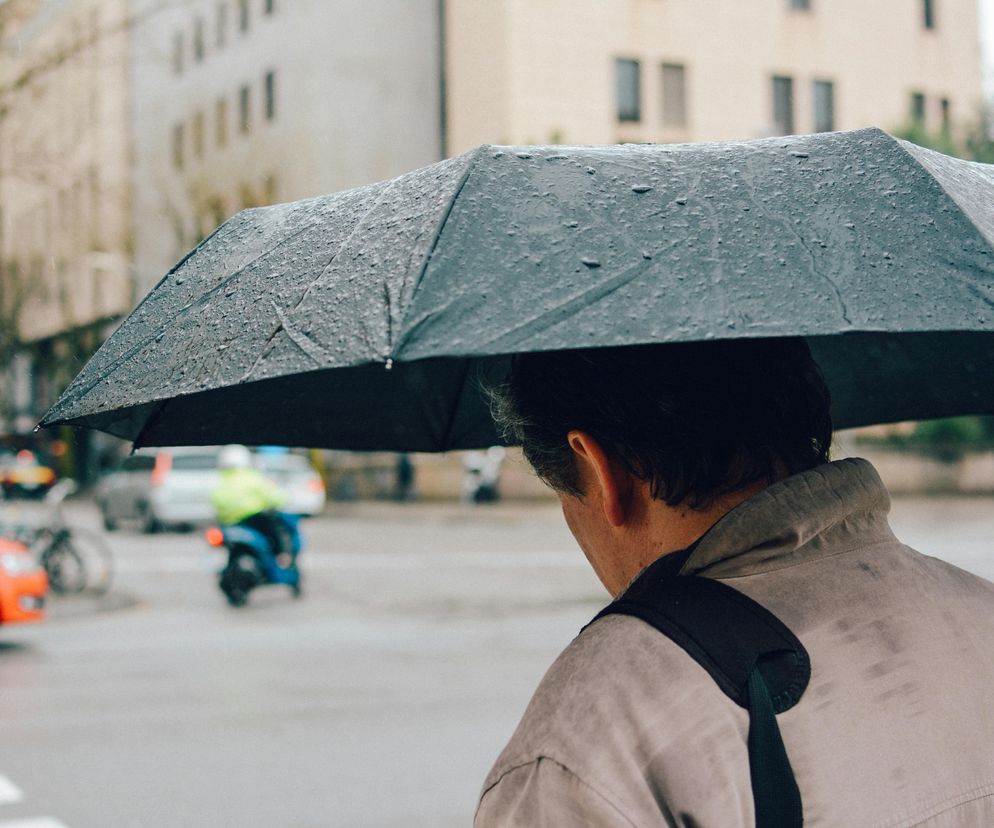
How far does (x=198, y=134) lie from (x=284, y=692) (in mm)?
35286

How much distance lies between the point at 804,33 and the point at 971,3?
6027mm

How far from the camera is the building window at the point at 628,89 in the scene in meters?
35.5

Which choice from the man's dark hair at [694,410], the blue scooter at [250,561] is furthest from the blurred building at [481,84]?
the man's dark hair at [694,410]

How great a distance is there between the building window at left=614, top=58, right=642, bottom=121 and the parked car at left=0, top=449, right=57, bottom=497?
20.3 metres

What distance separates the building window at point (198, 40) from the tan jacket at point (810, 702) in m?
42.2

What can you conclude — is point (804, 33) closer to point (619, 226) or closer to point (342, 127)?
point (342, 127)

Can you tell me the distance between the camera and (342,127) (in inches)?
1462

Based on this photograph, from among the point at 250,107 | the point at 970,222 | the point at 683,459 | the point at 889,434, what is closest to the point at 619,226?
the point at 683,459

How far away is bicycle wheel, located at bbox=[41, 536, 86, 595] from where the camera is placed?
46.2ft

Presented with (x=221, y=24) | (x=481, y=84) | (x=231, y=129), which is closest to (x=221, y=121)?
(x=231, y=129)

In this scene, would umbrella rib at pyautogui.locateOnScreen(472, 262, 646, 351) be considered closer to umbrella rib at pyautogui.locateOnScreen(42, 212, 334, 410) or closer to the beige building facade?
umbrella rib at pyautogui.locateOnScreen(42, 212, 334, 410)

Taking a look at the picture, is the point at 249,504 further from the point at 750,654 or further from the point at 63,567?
the point at 750,654

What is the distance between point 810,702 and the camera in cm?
134

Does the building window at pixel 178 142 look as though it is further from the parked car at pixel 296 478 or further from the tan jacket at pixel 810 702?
the tan jacket at pixel 810 702
